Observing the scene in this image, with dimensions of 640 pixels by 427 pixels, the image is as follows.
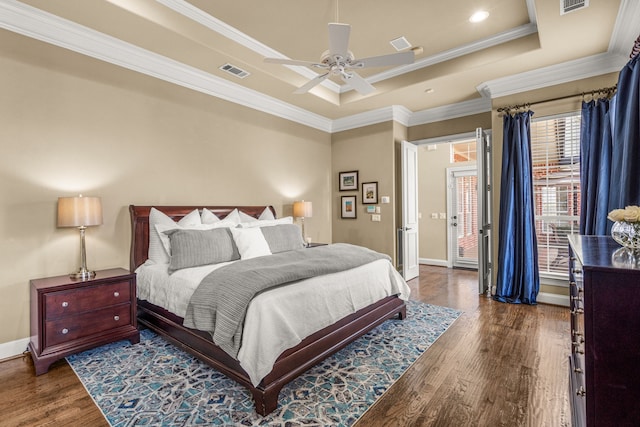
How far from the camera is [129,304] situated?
9.65 feet

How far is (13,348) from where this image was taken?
2.72 m

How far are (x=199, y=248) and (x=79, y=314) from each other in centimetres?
107

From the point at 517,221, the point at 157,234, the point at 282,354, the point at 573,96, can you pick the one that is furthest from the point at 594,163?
the point at 157,234

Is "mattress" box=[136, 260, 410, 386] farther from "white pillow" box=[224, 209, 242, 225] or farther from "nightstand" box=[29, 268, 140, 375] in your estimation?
"white pillow" box=[224, 209, 242, 225]

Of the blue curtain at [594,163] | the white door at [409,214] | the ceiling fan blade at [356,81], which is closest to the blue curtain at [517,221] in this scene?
the blue curtain at [594,163]

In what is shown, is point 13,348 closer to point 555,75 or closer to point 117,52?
point 117,52

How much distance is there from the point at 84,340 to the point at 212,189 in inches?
84.6

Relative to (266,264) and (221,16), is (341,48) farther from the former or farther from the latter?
(266,264)

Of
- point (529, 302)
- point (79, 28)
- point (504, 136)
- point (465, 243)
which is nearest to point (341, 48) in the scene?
point (79, 28)

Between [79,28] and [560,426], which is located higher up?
[79,28]

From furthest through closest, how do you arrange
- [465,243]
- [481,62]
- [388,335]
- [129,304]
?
1. [465,243]
2. [481,62]
3. [388,335]
4. [129,304]

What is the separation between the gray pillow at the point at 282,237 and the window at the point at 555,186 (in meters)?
3.23

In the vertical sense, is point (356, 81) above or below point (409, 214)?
above

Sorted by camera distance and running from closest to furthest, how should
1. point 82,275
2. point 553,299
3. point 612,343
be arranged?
point 612,343
point 82,275
point 553,299
